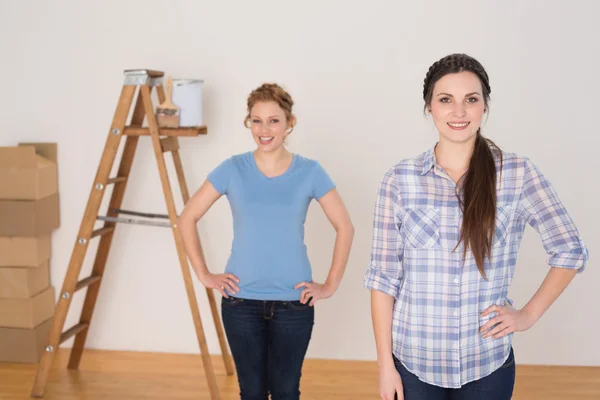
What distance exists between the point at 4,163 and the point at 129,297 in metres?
0.98

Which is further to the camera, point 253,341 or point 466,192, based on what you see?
point 253,341

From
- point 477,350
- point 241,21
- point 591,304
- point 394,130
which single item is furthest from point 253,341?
point 591,304

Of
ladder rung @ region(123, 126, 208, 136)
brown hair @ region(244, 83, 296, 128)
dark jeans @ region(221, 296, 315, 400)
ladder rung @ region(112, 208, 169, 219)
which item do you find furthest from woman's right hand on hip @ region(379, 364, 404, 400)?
ladder rung @ region(112, 208, 169, 219)

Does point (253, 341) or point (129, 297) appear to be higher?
point (253, 341)

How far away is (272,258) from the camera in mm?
2520

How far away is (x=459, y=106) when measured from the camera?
65.0 inches

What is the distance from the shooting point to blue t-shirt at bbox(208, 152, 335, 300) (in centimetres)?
249

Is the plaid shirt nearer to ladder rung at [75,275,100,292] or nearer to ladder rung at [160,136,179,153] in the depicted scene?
ladder rung at [160,136,179,153]

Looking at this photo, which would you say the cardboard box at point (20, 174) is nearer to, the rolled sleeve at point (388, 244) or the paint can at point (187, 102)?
the paint can at point (187, 102)

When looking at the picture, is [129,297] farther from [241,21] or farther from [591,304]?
[591,304]

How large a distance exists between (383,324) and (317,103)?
2.26 metres

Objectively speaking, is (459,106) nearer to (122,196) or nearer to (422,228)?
(422,228)

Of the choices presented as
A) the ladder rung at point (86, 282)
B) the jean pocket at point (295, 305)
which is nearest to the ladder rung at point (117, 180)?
the ladder rung at point (86, 282)

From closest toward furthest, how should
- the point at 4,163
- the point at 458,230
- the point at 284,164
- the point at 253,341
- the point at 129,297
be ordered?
the point at 458,230 → the point at 253,341 → the point at 284,164 → the point at 4,163 → the point at 129,297
